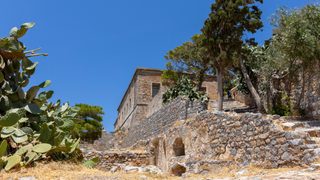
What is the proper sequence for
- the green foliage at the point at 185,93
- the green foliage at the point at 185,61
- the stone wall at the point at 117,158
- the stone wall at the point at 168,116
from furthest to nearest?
the green foliage at the point at 185,61 → the green foliage at the point at 185,93 → the stone wall at the point at 117,158 → the stone wall at the point at 168,116

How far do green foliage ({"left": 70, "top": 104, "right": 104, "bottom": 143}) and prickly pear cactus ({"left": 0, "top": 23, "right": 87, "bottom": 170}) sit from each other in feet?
70.7

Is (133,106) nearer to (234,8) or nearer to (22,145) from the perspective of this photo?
(234,8)

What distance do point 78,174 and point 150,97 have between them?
17486 mm

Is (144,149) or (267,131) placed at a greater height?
(267,131)

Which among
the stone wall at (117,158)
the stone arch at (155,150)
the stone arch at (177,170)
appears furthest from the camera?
the stone arch at (155,150)

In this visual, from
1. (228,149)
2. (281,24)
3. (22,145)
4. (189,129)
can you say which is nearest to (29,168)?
(22,145)

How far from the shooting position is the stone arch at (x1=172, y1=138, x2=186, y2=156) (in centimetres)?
891

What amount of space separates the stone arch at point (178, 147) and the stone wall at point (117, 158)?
2.82 m

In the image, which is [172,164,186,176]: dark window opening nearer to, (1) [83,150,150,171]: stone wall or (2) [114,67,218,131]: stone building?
(1) [83,150,150,171]: stone wall

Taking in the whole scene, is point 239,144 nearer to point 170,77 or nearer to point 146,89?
point 170,77

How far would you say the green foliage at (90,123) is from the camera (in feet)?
84.8

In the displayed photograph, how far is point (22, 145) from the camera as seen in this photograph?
3.77 meters

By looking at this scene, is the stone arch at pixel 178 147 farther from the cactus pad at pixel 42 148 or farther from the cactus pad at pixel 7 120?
the cactus pad at pixel 7 120

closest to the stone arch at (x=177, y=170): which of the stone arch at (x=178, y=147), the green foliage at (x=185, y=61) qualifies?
the stone arch at (x=178, y=147)
